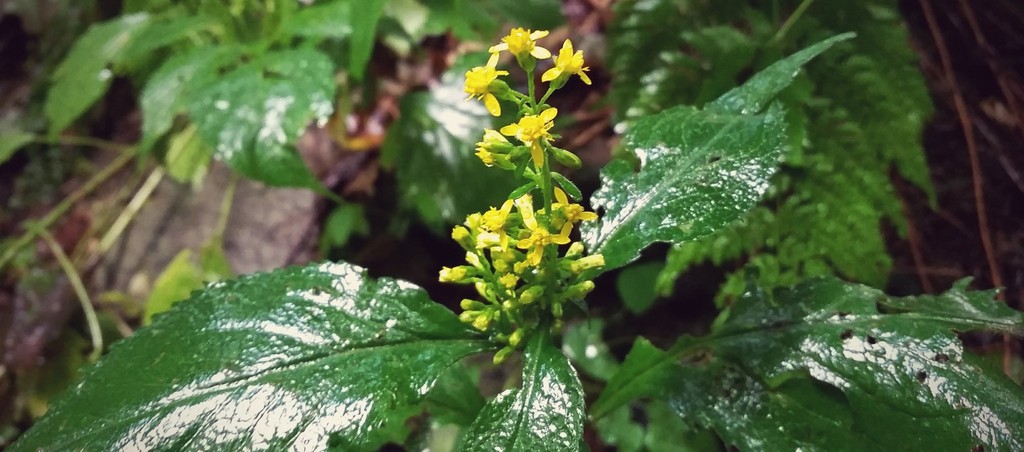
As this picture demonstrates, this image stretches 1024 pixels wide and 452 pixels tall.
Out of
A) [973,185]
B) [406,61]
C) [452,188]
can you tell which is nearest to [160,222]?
[406,61]

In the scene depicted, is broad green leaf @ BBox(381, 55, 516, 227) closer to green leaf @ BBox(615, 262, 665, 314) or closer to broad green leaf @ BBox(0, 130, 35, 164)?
green leaf @ BBox(615, 262, 665, 314)

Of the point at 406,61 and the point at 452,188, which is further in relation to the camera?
the point at 406,61

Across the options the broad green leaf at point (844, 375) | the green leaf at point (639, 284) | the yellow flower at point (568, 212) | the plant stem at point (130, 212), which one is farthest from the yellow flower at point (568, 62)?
the plant stem at point (130, 212)

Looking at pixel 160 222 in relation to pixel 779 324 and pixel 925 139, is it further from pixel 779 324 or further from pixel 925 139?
pixel 925 139

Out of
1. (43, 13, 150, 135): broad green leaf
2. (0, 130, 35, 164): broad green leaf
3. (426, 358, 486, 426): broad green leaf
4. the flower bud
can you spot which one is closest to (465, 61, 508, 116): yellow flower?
the flower bud

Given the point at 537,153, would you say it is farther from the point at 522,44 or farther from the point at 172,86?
the point at 172,86

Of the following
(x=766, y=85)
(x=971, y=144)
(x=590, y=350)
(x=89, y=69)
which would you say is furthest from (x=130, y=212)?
(x=971, y=144)

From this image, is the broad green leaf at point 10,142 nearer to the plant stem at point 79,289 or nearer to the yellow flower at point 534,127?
the plant stem at point 79,289
